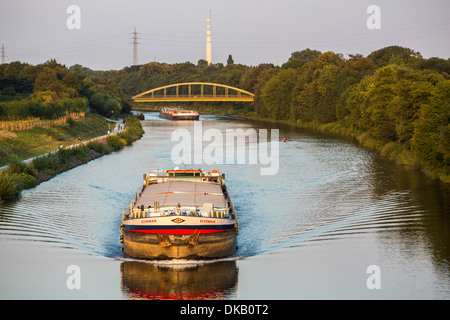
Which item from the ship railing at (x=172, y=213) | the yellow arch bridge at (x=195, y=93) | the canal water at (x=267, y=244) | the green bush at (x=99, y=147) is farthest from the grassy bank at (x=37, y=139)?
the yellow arch bridge at (x=195, y=93)

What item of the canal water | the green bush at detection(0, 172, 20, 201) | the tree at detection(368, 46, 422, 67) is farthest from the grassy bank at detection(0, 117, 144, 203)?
the tree at detection(368, 46, 422, 67)

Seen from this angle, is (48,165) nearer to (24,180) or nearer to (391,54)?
(24,180)

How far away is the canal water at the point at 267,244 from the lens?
22000mm

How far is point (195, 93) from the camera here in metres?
189

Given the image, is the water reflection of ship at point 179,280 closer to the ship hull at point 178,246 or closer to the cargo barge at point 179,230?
the ship hull at point 178,246

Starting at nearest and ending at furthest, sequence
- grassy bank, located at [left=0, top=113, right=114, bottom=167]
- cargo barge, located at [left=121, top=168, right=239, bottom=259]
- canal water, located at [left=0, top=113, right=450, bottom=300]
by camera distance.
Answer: canal water, located at [left=0, top=113, right=450, bottom=300] → cargo barge, located at [left=121, top=168, right=239, bottom=259] → grassy bank, located at [left=0, top=113, right=114, bottom=167]

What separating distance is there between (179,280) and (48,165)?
2683 centimetres

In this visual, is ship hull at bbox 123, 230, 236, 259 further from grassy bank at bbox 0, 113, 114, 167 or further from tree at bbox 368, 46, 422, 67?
tree at bbox 368, 46, 422, 67

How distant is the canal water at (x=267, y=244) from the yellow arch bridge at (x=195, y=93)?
11340 cm

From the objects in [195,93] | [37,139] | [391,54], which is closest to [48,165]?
[37,139]

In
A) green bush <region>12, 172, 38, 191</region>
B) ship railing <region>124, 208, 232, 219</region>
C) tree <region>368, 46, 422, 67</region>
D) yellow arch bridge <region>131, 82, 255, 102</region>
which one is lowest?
green bush <region>12, 172, 38, 191</region>

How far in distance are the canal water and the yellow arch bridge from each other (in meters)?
113

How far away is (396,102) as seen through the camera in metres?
54.8

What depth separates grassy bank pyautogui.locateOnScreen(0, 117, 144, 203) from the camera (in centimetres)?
3653
